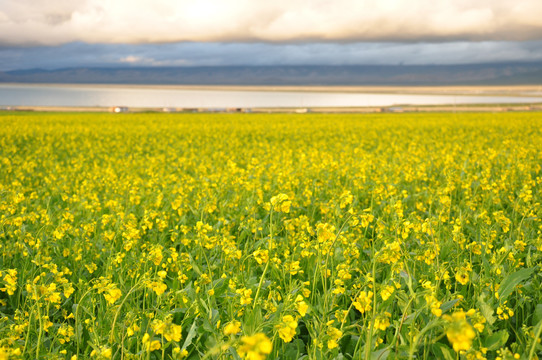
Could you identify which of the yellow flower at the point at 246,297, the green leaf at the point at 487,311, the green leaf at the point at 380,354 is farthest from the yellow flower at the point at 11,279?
the green leaf at the point at 487,311

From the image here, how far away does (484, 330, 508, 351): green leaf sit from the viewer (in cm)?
284

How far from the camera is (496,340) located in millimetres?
2906

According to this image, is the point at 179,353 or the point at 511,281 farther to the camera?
the point at 511,281

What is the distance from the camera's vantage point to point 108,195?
27.5 ft

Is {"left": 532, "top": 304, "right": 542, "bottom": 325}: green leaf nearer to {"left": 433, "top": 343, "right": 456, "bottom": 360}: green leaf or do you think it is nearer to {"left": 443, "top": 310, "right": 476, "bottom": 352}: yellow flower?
{"left": 433, "top": 343, "right": 456, "bottom": 360}: green leaf

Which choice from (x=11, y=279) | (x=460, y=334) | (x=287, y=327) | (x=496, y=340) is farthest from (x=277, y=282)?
(x=460, y=334)

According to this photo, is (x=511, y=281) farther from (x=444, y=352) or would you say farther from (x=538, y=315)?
(x=444, y=352)

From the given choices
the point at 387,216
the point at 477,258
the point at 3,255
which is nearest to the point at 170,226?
the point at 3,255

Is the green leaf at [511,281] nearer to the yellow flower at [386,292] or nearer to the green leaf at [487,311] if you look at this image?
the green leaf at [487,311]

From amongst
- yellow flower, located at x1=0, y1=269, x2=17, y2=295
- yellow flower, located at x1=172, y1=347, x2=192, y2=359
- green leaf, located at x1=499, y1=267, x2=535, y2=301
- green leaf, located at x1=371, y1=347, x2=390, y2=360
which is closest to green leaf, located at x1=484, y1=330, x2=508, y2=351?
green leaf, located at x1=499, y1=267, x2=535, y2=301

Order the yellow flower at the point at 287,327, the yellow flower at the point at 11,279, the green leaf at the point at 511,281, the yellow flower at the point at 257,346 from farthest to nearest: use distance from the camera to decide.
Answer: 1. the green leaf at the point at 511,281
2. the yellow flower at the point at 11,279
3. the yellow flower at the point at 287,327
4. the yellow flower at the point at 257,346

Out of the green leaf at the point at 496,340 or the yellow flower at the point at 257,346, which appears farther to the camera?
the green leaf at the point at 496,340

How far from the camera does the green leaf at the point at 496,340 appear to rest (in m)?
2.84

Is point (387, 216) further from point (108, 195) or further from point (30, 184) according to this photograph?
point (30, 184)
